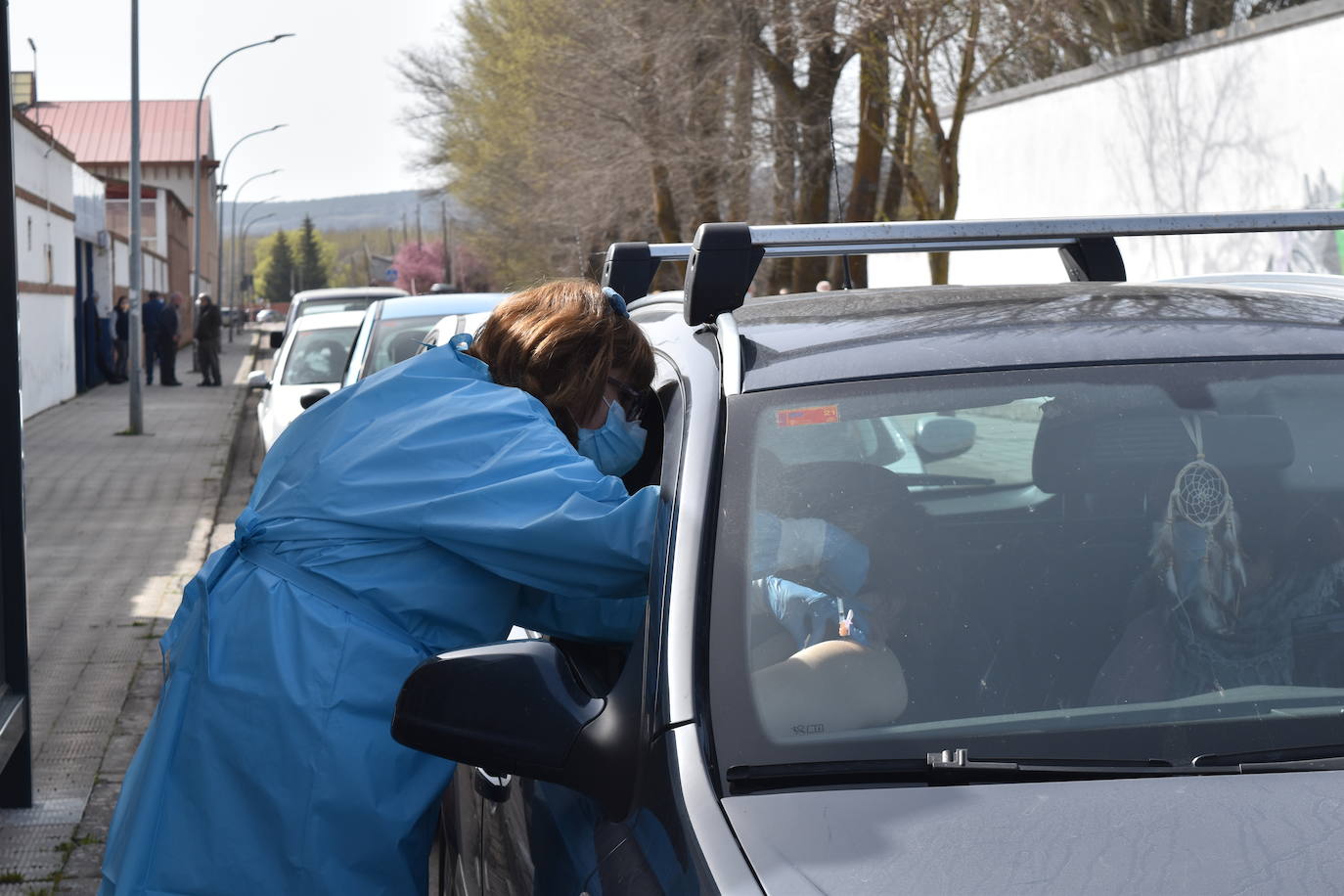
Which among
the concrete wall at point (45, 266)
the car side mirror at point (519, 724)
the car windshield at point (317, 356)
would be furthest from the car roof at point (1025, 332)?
the concrete wall at point (45, 266)

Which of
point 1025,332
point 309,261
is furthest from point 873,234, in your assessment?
point 309,261

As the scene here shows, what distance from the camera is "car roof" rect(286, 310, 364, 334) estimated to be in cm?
1434

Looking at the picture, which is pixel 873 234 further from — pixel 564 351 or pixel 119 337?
pixel 119 337

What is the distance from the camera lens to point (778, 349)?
245cm

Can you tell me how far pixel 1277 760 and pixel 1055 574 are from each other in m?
0.37

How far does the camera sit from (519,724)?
1998 mm

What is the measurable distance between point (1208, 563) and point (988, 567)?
319 millimetres

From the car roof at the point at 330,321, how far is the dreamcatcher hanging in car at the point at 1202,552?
12.5 metres

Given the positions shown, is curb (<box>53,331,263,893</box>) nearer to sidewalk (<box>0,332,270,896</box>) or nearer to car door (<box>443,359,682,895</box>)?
sidewalk (<box>0,332,270,896</box>)

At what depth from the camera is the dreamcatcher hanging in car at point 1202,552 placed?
218 centimetres

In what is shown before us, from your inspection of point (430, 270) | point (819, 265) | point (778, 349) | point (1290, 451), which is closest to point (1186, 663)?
point (1290, 451)

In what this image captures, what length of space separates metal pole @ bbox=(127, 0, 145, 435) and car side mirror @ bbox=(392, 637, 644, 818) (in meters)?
19.5

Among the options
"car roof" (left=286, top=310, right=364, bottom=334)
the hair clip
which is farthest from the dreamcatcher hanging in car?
"car roof" (left=286, top=310, right=364, bottom=334)

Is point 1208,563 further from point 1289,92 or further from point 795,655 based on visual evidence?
point 1289,92
